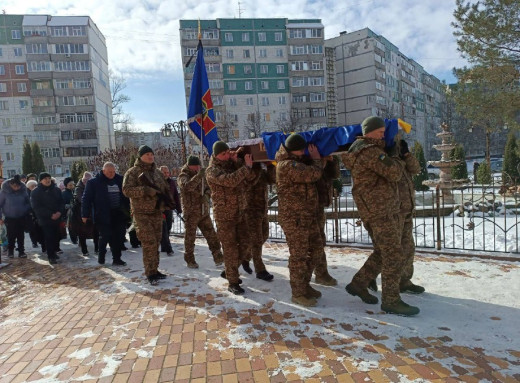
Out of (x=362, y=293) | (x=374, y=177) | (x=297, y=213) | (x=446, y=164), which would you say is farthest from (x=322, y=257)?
(x=446, y=164)

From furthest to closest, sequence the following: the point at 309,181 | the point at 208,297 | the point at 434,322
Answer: the point at 208,297 → the point at 309,181 → the point at 434,322

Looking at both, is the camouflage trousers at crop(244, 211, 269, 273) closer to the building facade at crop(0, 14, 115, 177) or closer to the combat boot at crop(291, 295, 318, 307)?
the combat boot at crop(291, 295, 318, 307)

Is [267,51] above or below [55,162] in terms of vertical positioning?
above

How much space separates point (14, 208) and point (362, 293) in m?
7.32

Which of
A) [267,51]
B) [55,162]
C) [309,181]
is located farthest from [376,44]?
[309,181]

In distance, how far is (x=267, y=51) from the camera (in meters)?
46.6

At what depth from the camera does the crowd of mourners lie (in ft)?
11.9

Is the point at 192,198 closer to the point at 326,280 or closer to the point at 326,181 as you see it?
the point at 326,181

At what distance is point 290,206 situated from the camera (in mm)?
4023

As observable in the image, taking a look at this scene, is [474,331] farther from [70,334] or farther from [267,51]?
[267,51]

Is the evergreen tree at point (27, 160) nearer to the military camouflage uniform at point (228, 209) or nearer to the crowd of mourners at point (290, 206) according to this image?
the crowd of mourners at point (290, 206)

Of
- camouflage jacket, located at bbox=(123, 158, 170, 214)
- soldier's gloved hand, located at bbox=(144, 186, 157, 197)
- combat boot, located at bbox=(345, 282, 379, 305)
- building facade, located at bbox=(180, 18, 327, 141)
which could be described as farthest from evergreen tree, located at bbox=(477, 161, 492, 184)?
building facade, located at bbox=(180, 18, 327, 141)

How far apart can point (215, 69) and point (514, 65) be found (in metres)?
38.0

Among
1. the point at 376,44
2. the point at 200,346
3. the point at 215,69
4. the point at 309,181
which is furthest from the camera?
the point at 376,44
